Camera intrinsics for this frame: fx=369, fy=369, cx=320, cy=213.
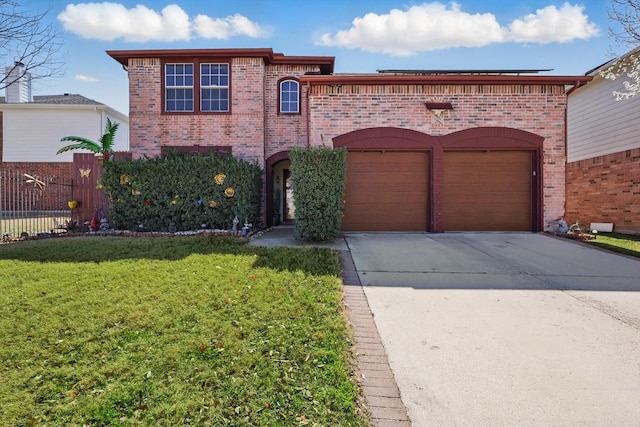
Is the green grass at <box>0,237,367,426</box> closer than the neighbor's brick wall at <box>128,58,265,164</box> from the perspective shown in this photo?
Yes

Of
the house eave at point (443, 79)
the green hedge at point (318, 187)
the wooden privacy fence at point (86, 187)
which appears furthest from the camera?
the wooden privacy fence at point (86, 187)

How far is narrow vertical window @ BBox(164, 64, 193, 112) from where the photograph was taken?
12.9 metres

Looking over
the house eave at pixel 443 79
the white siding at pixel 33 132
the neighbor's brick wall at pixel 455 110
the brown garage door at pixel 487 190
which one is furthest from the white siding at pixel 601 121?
the white siding at pixel 33 132

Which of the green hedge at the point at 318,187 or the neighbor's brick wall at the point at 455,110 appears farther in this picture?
the neighbor's brick wall at the point at 455,110

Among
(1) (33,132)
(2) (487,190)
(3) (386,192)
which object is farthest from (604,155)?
(1) (33,132)

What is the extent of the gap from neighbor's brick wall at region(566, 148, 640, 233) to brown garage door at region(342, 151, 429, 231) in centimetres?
640

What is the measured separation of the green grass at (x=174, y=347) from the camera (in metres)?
2.46

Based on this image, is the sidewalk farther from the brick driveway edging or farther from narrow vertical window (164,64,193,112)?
narrow vertical window (164,64,193,112)

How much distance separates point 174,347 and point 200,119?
36.2 ft

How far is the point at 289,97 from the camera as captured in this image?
43.7 ft

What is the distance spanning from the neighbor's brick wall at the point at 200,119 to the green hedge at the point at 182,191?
2.25 m

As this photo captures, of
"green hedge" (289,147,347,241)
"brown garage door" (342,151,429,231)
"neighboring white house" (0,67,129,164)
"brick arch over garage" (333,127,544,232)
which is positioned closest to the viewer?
"green hedge" (289,147,347,241)

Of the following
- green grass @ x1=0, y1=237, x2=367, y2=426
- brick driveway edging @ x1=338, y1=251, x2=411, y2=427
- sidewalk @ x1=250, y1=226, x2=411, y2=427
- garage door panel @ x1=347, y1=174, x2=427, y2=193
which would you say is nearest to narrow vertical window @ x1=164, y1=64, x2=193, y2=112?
garage door panel @ x1=347, y1=174, x2=427, y2=193

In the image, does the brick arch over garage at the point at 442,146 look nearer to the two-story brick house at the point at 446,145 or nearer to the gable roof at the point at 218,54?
the two-story brick house at the point at 446,145
